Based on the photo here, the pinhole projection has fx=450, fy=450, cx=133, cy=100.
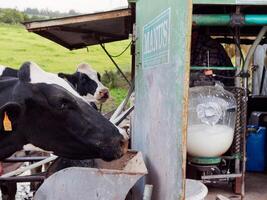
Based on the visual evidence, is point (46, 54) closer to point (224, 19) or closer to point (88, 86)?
point (88, 86)

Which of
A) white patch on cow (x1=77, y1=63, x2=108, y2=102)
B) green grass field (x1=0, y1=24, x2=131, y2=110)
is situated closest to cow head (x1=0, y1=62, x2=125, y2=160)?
white patch on cow (x1=77, y1=63, x2=108, y2=102)

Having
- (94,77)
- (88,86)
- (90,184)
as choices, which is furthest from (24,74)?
(94,77)

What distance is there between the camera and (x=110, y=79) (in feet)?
62.5

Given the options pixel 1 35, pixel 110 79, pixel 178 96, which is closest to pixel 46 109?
pixel 178 96

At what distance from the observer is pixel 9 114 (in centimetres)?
281

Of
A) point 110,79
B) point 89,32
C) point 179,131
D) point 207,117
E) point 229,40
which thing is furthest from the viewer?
point 110,79

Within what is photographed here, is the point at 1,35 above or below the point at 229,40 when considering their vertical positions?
above

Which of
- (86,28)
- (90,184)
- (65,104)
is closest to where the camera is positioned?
(90,184)

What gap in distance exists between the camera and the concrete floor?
3512mm

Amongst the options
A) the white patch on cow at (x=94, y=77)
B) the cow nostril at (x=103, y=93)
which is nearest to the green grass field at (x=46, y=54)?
the white patch on cow at (x=94, y=77)

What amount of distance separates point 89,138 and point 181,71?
107cm

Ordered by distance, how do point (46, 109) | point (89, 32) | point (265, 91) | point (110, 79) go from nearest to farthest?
point (46, 109) → point (89, 32) → point (265, 91) → point (110, 79)

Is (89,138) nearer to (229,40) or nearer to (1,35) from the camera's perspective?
(229,40)

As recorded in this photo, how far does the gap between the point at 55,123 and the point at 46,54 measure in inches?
941
